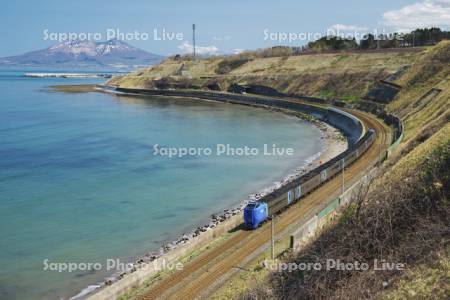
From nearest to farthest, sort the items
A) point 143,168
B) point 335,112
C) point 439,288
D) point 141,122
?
point 439,288 < point 143,168 < point 335,112 < point 141,122

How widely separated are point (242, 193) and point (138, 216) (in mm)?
10528

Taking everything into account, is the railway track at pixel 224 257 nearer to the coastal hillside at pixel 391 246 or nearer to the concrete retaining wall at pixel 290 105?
the coastal hillside at pixel 391 246

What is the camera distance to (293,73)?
124 m

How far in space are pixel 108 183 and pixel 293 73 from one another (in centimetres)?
8959

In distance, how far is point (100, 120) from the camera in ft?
303

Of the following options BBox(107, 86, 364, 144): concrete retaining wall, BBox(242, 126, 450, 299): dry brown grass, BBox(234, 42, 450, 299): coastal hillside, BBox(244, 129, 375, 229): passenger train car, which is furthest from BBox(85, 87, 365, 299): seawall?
BBox(242, 126, 450, 299): dry brown grass

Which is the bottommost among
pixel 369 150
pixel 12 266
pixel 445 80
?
pixel 12 266

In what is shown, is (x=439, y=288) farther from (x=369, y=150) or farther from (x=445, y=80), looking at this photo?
(x=445, y=80)

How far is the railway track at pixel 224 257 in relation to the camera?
2042cm

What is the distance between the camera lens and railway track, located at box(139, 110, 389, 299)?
20.4 metres

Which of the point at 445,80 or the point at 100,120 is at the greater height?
the point at 445,80

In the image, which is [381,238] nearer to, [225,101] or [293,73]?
[225,101]

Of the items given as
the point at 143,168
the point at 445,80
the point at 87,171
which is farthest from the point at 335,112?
the point at 87,171

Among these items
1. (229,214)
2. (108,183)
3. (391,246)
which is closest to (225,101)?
(108,183)
